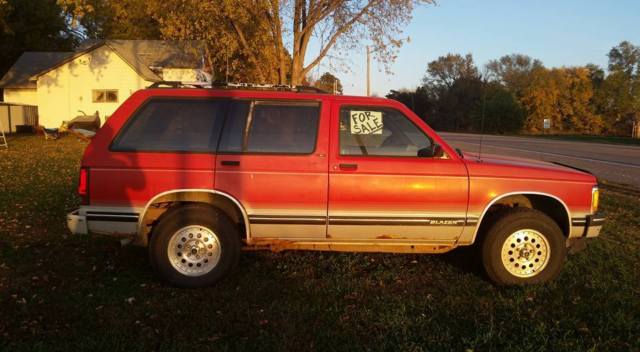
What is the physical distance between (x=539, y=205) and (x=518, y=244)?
0.64 m

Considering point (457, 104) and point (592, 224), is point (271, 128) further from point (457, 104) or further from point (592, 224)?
point (457, 104)

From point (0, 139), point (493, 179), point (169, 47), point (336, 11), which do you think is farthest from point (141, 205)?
point (169, 47)

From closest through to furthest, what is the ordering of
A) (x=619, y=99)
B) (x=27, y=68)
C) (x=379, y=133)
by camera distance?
(x=379, y=133) → (x=27, y=68) → (x=619, y=99)

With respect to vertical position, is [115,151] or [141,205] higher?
[115,151]

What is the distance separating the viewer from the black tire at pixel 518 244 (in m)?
5.00

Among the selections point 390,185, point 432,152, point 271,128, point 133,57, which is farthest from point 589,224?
point 133,57

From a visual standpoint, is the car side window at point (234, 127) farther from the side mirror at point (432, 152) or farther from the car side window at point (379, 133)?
the side mirror at point (432, 152)

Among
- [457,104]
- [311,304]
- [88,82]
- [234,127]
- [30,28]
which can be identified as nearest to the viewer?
[311,304]

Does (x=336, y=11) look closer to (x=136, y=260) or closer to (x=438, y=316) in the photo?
(x=136, y=260)

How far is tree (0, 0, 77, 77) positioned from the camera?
40.8 meters

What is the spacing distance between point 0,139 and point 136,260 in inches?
886

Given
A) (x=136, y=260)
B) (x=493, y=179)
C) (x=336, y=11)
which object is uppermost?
(x=336, y=11)

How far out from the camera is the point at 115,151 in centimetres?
484

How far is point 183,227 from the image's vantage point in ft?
15.9
